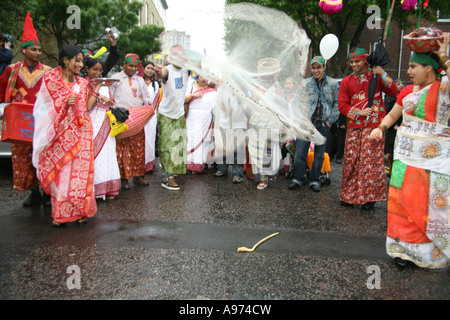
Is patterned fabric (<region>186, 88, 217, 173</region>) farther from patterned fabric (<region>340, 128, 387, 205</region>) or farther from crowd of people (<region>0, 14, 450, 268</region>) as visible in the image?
patterned fabric (<region>340, 128, 387, 205</region>)

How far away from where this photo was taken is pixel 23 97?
4094 millimetres

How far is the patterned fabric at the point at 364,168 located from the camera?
427 centimetres

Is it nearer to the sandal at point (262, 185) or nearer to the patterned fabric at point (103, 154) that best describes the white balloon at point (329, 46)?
the sandal at point (262, 185)

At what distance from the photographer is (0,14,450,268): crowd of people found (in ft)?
8.91

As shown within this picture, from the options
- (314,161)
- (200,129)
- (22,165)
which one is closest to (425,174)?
(314,161)

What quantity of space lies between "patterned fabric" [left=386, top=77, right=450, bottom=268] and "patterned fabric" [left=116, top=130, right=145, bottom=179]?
3.66 m

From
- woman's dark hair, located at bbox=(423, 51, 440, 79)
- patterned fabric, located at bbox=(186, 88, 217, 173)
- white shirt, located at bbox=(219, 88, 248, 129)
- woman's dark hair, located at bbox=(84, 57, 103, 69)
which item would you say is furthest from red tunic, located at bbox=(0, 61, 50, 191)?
woman's dark hair, located at bbox=(423, 51, 440, 79)

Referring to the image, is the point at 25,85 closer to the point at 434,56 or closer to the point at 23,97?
the point at 23,97

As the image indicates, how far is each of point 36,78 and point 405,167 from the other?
3990 millimetres

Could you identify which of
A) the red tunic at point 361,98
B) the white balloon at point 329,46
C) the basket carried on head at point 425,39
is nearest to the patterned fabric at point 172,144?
the red tunic at point 361,98

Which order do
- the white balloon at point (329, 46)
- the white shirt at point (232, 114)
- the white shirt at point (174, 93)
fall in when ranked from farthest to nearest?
the white balloon at point (329, 46) < the white shirt at point (232, 114) < the white shirt at point (174, 93)
